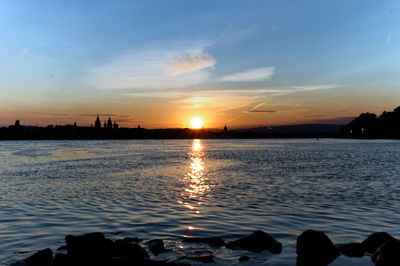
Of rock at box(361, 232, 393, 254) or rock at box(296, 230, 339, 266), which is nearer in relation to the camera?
rock at box(296, 230, 339, 266)

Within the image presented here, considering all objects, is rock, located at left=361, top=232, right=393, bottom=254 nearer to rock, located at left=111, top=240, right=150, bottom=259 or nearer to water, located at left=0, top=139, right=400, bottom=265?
water, located at left=0, top=139, right=400, bottom=265

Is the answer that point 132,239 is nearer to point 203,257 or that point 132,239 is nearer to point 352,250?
point 203,257

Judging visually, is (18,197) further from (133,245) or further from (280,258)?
(280,258)

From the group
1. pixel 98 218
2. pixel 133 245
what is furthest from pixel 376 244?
pixel 98 218

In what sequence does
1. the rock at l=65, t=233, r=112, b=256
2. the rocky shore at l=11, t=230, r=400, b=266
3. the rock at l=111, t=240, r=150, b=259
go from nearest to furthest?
the rocky shore at l=11, t=230, r=400, b=266
the rock at l=111, t=240, r=150, b=259
the rock at l=65, t=233, r=112, b=256

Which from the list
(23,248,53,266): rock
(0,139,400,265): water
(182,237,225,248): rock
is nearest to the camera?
(23,248,53,266): rock

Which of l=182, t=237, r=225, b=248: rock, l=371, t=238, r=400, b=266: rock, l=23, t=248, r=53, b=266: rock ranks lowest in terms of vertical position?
l=182, t=237, r=225, b=248: rock

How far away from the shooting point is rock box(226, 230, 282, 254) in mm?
13948

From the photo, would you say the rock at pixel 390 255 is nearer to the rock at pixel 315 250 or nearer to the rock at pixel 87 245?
the rock at pixel 315 250

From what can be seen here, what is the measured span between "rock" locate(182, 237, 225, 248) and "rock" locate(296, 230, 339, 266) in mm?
3433

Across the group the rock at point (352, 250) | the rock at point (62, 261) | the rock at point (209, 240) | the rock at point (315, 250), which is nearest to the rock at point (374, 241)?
the rock at point (352, 250)

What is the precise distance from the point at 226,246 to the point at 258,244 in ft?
4.70

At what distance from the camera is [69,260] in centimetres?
1185

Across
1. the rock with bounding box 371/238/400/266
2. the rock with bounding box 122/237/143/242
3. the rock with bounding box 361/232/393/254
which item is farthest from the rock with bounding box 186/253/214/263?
the rock with bounding box 361/232/393/254
